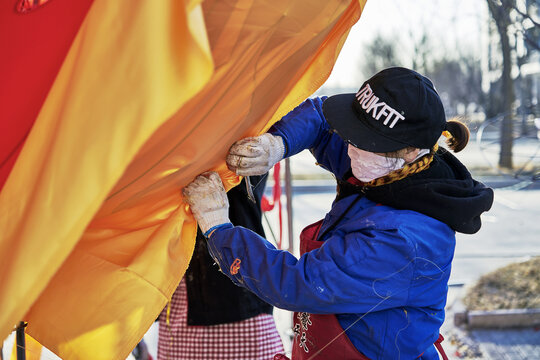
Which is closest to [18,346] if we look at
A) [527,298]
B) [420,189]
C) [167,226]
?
[167,226]

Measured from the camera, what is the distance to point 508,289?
543 centimetres

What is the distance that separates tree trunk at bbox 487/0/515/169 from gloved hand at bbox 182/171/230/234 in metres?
3.15

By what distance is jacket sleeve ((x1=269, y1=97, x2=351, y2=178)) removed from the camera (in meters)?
1.94

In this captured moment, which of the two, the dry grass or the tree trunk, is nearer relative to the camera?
the tree trunk

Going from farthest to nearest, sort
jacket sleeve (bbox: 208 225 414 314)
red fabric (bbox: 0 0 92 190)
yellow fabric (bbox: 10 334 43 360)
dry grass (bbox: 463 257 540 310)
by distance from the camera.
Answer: dry grass (bbox: 463 257 540 310)
yellow fabric (bbox: 10 334 43 360)
jacket sleeve (bbox: 208 225 414 314)
red fabric (bbox: 0 0 92 190)

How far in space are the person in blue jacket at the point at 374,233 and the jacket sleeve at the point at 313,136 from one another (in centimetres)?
10

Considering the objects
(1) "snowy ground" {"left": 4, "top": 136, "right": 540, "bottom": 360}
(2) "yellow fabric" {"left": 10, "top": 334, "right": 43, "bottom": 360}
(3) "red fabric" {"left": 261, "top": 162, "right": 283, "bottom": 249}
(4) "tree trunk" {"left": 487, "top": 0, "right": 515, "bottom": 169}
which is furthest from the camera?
(1) "snowy ground" {"left": 4, "top": 136, "right": 540, "bottom": 360}

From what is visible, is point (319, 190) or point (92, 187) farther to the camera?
point (319, 190)

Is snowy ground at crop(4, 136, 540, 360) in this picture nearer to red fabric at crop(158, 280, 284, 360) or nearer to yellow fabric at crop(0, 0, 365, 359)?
red fabric at crop(158, 280, 284, 360)

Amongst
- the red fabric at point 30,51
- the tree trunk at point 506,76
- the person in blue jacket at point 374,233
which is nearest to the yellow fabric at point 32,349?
the person in blue jacket at point 374,233

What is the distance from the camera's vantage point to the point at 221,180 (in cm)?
180

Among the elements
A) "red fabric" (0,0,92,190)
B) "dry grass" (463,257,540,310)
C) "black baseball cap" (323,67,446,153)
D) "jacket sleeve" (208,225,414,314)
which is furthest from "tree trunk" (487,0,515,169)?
"red fabric" (0,0,92,190)

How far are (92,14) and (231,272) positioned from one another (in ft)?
2.67

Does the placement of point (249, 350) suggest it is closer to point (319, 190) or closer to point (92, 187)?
point (92, 187)
